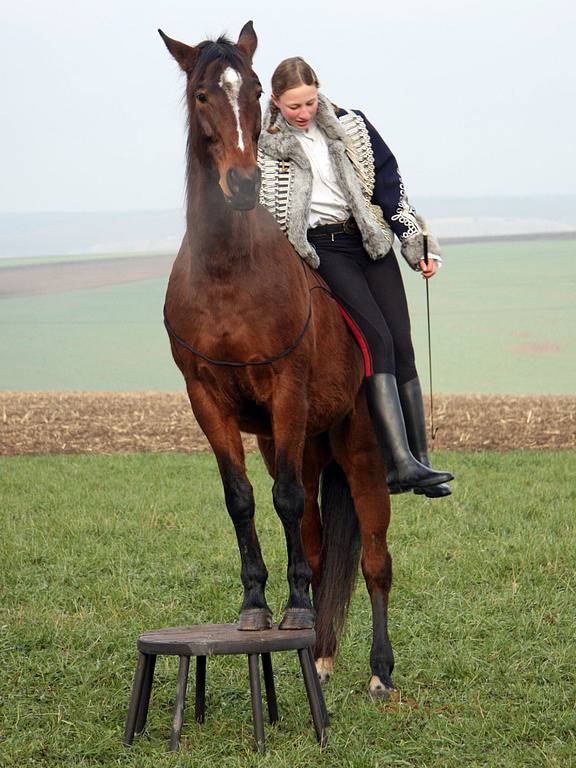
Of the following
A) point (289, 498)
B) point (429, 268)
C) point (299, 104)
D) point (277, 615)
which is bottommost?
point (277, 615)

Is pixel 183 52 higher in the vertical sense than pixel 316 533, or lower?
higher

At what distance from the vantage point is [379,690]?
538 centimetres

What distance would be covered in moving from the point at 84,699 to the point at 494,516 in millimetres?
4676

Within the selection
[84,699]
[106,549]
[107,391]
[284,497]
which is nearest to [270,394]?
[284,497]

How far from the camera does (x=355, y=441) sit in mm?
5453

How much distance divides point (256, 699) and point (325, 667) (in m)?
1.10

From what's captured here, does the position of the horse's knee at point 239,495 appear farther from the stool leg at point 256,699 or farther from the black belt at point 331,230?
the black belt at point 331,230

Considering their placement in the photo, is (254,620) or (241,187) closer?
(241,187)

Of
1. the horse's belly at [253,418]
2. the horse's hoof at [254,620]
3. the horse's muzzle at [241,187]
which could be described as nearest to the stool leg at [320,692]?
the horse's hoof at [254,620]

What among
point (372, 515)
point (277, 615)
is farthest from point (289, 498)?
point (277, 615)

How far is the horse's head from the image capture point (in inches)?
161

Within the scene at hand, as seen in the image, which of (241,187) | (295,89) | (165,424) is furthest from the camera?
(165,424)

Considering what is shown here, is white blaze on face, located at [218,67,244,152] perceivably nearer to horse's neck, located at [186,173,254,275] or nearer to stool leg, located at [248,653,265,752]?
horse's neck, located at [186,173,254,275]

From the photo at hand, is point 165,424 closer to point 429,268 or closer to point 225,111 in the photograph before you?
point 429,268
